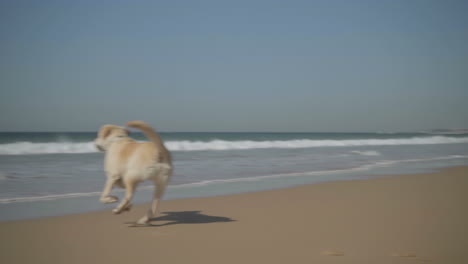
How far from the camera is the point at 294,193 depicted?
323 inches

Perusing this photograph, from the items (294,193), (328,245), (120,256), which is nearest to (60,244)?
(120,256)

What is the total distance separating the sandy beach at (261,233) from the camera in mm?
4098

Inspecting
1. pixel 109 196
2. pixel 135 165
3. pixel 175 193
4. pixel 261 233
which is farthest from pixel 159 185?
pixel 175 193

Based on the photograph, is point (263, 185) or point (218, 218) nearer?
point (218, 218)

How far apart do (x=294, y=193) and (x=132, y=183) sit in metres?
4.16

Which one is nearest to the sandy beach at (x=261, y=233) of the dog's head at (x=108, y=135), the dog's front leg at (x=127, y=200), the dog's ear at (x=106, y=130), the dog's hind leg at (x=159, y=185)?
the dog's hind leg at (x=159, y=185)

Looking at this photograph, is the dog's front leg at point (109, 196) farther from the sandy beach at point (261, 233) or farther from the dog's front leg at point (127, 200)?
the sandy beach at point (261, 233)

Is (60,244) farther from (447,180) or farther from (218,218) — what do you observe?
(447,180)

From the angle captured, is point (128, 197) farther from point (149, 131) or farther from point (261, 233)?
point (261, 233)

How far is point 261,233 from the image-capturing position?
5.00 meters

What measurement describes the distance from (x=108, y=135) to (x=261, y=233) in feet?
8.27

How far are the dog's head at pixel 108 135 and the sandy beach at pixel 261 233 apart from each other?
1110 mm

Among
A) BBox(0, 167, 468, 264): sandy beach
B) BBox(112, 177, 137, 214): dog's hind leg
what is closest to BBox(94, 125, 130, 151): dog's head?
BBox(112, 177, 137, 214): dog's hind leg

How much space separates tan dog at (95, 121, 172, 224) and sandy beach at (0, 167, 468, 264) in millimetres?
501
